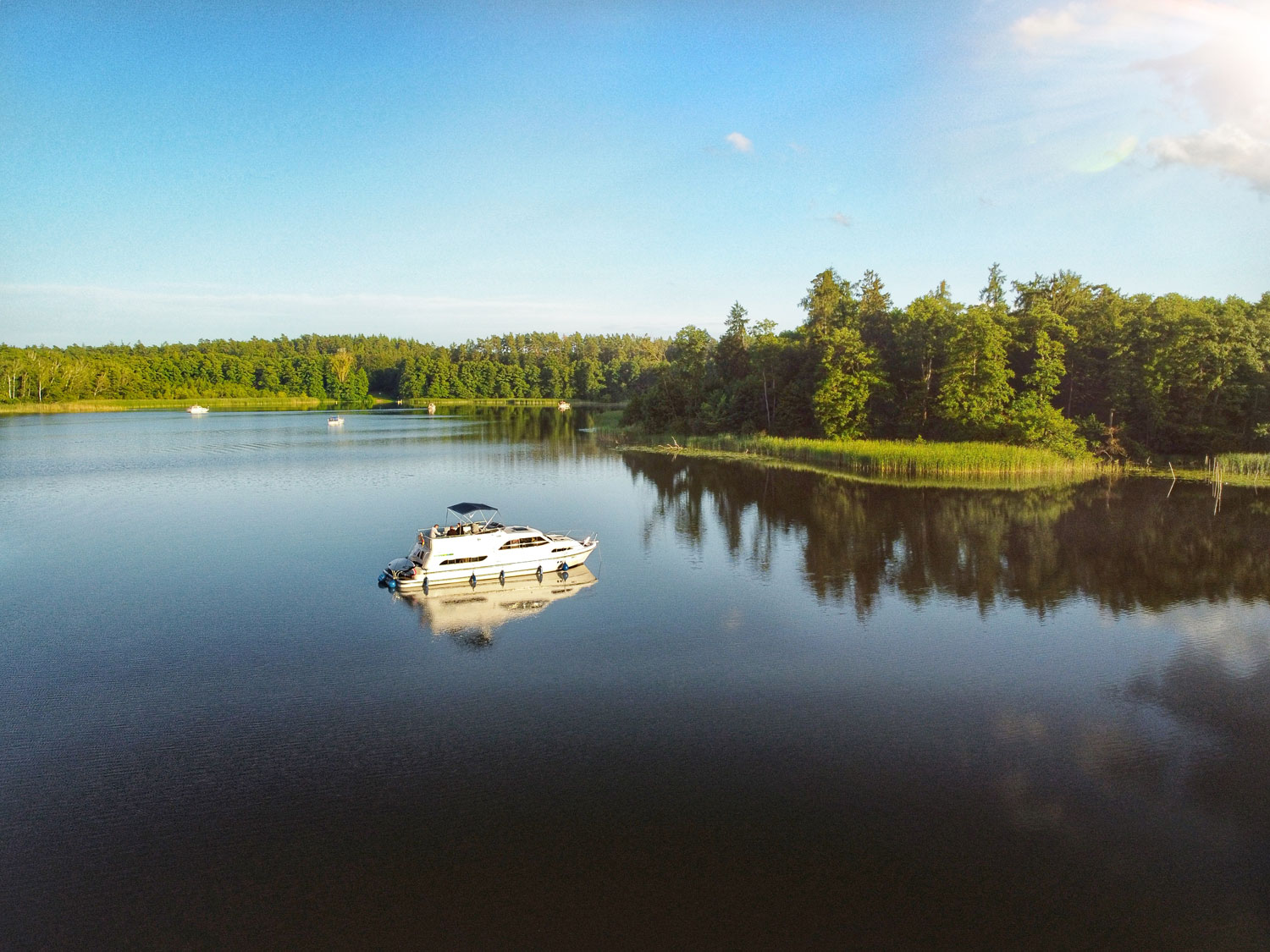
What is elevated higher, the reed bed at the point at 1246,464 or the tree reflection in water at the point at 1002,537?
the reed bed at the point at 1246,464

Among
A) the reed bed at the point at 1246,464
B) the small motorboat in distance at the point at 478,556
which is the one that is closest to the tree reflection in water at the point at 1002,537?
the reed bed at the point at 1246,464

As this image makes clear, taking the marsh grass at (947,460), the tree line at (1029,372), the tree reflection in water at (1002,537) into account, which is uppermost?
the tree line at (1029,372)

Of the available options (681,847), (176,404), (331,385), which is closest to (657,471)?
(681,847)

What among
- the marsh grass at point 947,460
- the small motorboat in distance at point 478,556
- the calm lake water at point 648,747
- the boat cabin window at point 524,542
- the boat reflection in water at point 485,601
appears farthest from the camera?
the marsh grass at point 947,460

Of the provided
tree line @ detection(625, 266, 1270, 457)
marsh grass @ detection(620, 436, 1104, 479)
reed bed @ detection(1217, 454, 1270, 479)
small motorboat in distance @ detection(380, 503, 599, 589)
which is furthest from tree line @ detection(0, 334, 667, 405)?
small motorboat in distance @ detection(380, 503, 599, 589)

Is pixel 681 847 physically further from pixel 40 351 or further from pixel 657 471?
pixel 40 351

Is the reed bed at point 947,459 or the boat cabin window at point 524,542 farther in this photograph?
the reed bed at point 947,459

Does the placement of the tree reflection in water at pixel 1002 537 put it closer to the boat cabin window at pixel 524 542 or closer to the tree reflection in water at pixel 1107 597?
the tree reflection in water at pixel 1107 597

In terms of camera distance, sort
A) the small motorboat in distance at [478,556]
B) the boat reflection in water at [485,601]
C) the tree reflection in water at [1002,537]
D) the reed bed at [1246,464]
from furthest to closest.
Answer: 1. the reed bed at [1246,464]
2. the small motorboat in distance at [478,556]
3. the tree reflection in water at [1002,537]
4. the boat reflection in water at [485,601]
